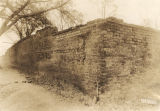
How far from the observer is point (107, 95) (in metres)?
5.02

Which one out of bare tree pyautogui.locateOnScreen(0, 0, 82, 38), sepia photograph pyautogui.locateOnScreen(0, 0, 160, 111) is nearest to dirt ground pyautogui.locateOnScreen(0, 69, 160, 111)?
sepia photograph pyautogui.locateOnScreen(0, 0, 160, 111)

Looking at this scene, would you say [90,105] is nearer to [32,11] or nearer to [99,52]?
[99,52]

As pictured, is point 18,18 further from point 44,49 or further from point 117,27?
point 117,27

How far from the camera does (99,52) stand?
5.03 metres

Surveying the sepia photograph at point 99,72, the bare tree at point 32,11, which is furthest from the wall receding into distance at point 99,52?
the bare tree at point 32,11

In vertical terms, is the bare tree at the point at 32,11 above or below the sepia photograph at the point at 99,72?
above

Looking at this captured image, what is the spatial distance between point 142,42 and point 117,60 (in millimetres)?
1453

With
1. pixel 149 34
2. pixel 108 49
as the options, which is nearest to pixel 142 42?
pixel 149 34

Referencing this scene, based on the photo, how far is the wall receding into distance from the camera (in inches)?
198

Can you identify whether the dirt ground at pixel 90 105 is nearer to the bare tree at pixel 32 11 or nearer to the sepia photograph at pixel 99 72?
the sepia photograph at pixel 99 72

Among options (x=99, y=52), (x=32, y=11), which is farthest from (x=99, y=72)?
(x=32, y=11)

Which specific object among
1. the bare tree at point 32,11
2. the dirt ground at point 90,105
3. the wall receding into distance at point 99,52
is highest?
the bare tree at point 32,11

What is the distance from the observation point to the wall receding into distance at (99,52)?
16.5 ft

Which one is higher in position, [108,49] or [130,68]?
[108,49]
